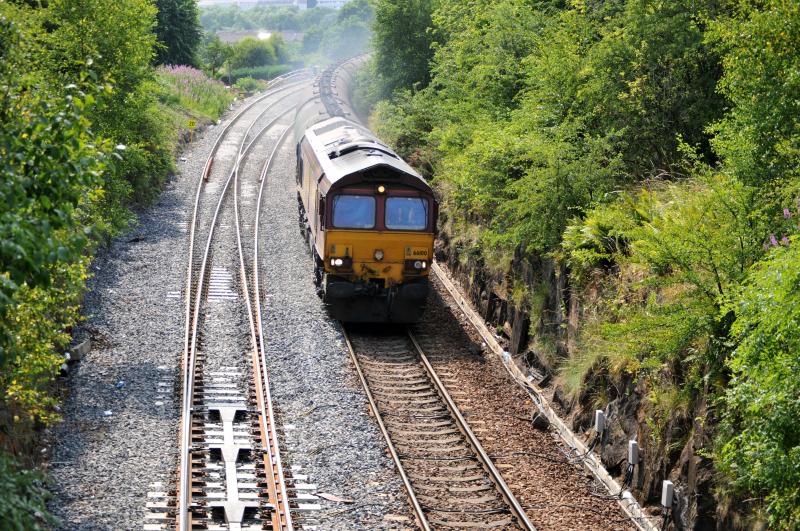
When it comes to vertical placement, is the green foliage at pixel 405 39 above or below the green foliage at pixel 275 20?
below

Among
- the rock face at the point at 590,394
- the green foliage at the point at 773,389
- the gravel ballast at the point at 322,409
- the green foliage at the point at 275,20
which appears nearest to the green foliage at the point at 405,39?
the gravel ballast at the point at 322,409

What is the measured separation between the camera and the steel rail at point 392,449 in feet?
34.9

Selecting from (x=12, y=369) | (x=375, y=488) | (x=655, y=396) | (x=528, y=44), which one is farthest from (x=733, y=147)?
(x=528, y=44)

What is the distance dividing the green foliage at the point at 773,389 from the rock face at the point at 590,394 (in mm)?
1320

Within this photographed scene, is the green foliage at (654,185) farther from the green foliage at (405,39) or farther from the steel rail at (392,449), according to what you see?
the green foliage at (405,39)

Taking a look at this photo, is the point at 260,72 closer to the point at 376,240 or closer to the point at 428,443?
the point at 376,240

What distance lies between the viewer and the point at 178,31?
53875 mm

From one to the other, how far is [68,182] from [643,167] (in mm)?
11509

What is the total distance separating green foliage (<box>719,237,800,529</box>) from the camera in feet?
26.6

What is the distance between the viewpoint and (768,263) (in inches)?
349

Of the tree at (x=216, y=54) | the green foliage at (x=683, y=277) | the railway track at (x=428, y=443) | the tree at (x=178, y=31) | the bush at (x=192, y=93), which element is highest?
the tree at (x=216, y=54)

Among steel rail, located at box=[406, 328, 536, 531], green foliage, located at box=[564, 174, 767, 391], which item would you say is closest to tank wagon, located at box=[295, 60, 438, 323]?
steel rail, located at box=[406, 328, 536, 531]

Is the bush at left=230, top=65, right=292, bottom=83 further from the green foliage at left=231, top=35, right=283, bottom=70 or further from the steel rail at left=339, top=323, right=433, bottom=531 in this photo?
the steel rail at left=339, top=323, right=433, bottom=531

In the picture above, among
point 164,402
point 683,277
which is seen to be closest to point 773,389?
point 683,277
